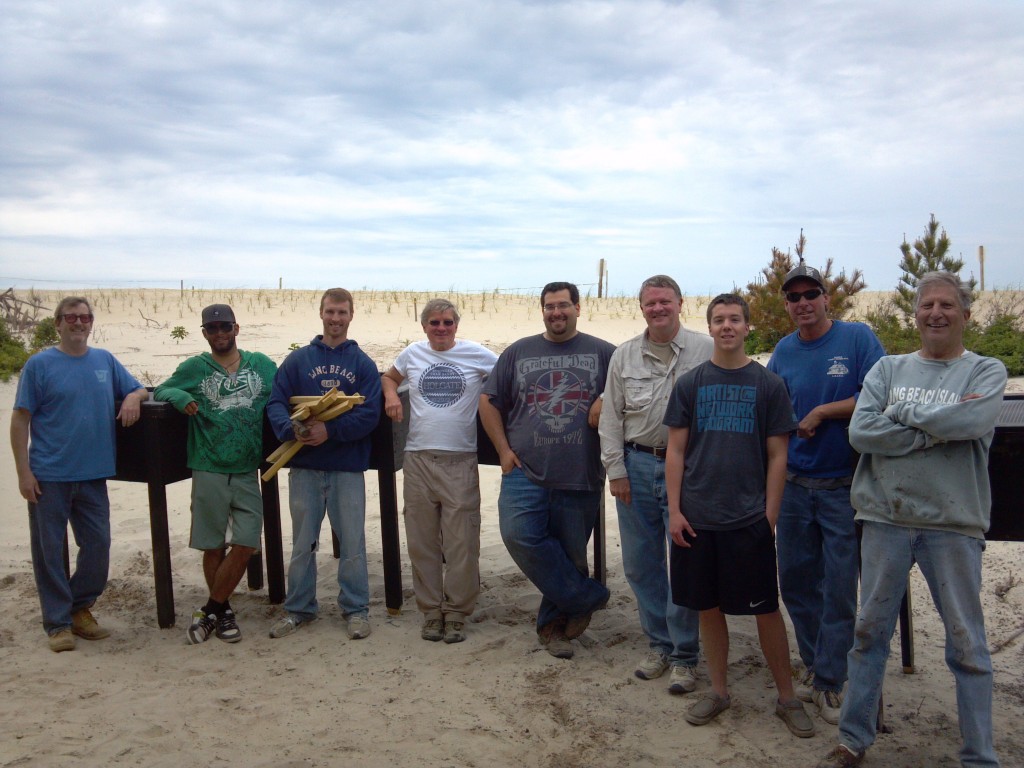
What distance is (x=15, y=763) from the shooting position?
3691mm

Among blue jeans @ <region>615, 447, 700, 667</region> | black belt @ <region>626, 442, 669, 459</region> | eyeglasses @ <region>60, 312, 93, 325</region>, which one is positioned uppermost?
eyeglasses @ <region>60, 312, 93, 325</region>

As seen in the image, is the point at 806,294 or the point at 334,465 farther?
the point at 334,465

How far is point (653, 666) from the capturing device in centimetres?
441

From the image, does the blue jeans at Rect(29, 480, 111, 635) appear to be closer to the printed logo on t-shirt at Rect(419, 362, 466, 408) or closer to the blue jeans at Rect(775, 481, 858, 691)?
the printed logo on t-shirt at Rect(419, 362, 466, 408)

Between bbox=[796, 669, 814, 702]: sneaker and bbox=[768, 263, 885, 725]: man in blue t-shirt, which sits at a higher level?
bbox=[768, 263, 885, 725]: man in blue t-shirt

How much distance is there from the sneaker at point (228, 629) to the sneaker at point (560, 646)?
186cm

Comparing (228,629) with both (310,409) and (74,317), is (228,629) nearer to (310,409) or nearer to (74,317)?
(310,409)

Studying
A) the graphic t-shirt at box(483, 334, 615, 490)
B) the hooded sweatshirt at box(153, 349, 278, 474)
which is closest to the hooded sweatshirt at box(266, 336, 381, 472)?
the hooded sweatshirt at box(153, 349, 278, 474)

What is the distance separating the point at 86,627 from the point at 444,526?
88.3 inches

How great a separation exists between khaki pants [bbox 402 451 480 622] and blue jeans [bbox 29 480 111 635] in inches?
72.5

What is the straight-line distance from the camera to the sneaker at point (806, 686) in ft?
13.4

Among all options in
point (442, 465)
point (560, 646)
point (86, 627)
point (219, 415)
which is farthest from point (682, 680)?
point (86, 627)

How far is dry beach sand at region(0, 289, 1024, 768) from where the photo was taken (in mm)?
3713

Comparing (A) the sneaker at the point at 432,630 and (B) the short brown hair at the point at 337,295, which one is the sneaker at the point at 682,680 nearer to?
(A) the sneaker at the point at 432,630
